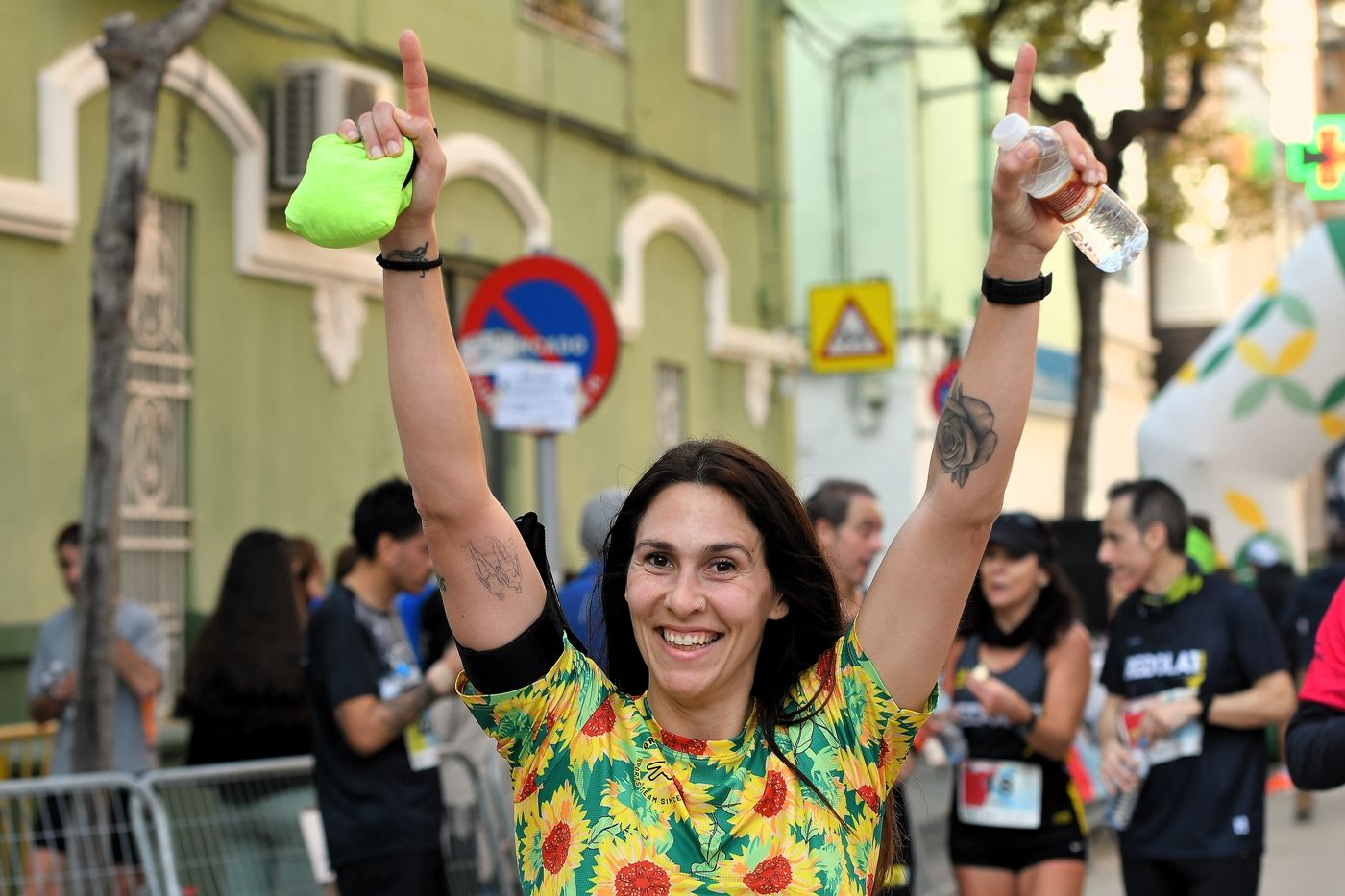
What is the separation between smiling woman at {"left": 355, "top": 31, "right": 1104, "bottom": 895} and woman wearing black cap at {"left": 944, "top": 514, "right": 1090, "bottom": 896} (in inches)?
126

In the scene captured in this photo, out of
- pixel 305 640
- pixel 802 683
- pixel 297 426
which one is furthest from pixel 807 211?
pixel 802 683

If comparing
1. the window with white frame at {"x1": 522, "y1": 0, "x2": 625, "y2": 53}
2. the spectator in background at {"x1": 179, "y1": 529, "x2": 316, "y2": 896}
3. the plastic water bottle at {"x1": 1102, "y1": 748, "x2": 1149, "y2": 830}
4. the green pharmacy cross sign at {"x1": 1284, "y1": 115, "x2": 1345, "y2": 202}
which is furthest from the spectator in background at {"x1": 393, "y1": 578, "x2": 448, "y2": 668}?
the window with white frame at {"x1": 522, "y1": 0, "x2": 625, "y2": 53}

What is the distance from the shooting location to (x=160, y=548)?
34.0ft

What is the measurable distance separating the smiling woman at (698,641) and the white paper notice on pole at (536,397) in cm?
513

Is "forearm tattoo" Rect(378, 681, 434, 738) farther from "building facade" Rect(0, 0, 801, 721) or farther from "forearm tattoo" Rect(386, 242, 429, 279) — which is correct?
"building facade" Rect(0, 0, 801, 721)

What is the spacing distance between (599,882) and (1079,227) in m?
1.20

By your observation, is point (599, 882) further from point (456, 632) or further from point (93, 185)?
Result: point (93, 185)

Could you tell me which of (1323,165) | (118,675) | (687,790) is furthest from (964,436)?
(1323,165)

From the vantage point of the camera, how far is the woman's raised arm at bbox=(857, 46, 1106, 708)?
3018 mm

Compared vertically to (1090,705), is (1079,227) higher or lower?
higher

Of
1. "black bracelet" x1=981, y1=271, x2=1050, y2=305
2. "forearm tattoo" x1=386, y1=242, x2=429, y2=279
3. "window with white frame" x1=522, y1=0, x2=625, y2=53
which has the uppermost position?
"window with white frame" x1=522, y1=0, x2=625, y2=53

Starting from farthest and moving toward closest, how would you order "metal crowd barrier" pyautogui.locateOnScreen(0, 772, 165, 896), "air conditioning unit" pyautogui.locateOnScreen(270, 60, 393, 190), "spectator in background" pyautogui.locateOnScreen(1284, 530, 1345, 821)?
"spectator in background" pyautogui.locateOnScreen(1284, 530, 1345, 821) → "air conditioning unit" pyautogui.locateOnScreen(270, 60, 393, 190) → "metal crowd barrier" pyautogui.locateOnScreen(0, 772, 165, 896)

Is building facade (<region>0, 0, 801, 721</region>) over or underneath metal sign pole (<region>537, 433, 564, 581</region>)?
over

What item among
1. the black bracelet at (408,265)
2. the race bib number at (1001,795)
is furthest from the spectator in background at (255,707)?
the black bracelet at (408,265)
